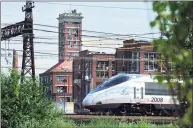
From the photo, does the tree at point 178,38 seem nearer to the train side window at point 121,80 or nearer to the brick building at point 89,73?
the train side window at point 121,80

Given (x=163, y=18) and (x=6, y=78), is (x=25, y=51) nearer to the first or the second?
(x=6, y=78)

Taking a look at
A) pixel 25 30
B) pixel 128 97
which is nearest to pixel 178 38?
pixel 25 30

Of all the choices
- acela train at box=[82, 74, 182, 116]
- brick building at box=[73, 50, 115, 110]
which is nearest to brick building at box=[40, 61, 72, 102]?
brick building at box=[73, 50, 115, 110]

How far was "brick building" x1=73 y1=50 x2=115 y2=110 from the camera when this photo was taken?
63.2m

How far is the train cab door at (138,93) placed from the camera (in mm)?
29469

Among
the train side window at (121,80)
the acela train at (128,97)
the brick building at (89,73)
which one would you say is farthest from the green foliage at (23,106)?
the brick building at (89,73)

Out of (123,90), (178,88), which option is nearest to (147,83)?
(123,90)

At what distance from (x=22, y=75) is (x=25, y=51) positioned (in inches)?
512

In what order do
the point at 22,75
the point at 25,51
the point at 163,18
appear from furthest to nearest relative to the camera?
1. the point at 25,51
2. the point at 22,75
3. the point at 163,18

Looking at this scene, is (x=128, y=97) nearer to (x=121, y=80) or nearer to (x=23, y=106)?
(x=121, y=80)

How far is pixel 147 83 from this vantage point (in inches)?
1185

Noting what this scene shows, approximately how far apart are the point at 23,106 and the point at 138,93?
1591 centimetres

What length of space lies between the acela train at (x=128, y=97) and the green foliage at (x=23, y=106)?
13.9 m

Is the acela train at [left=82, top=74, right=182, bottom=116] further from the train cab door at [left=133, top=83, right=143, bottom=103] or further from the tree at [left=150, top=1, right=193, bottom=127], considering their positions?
the tree at [left=150, top=1, right=193, bottom=127]
